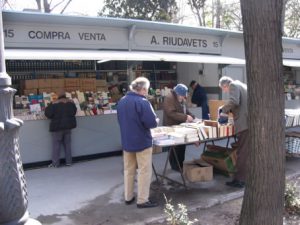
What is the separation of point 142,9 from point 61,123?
16706 mm

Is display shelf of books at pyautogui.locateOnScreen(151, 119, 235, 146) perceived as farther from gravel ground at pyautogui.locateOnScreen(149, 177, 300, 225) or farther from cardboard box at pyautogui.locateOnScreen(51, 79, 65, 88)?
cardboard box at pyautogui.locateOnScreen(51, 79, 65, 88)

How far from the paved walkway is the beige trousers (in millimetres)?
194

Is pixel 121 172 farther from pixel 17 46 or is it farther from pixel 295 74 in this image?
pixel 295 74

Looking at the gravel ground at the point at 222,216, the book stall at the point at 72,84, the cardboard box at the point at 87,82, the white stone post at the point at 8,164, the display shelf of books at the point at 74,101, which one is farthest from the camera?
the cardboard box at the point at 87,82

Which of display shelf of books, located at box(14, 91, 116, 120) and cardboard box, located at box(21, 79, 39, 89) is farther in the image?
cardboard box, located at box(21, 79, 39, 89)

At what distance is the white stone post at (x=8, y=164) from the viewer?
227 cm

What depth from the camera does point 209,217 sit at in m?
4.88

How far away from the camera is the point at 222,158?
6.60m

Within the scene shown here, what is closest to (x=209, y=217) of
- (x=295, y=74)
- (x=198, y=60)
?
(x=198, y=60)

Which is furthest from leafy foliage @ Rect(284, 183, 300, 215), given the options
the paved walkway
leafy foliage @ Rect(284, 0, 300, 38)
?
leafy foliage @ Rect(284, 0, 300, 38)

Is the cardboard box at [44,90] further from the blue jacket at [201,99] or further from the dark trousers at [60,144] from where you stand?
the blue jacket at [201,99]

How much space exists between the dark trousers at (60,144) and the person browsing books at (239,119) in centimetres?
320

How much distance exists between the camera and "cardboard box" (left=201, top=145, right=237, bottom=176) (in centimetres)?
649

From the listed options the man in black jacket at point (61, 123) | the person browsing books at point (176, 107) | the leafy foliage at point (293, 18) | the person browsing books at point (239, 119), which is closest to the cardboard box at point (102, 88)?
the man in black jacket at point (61, 123)
